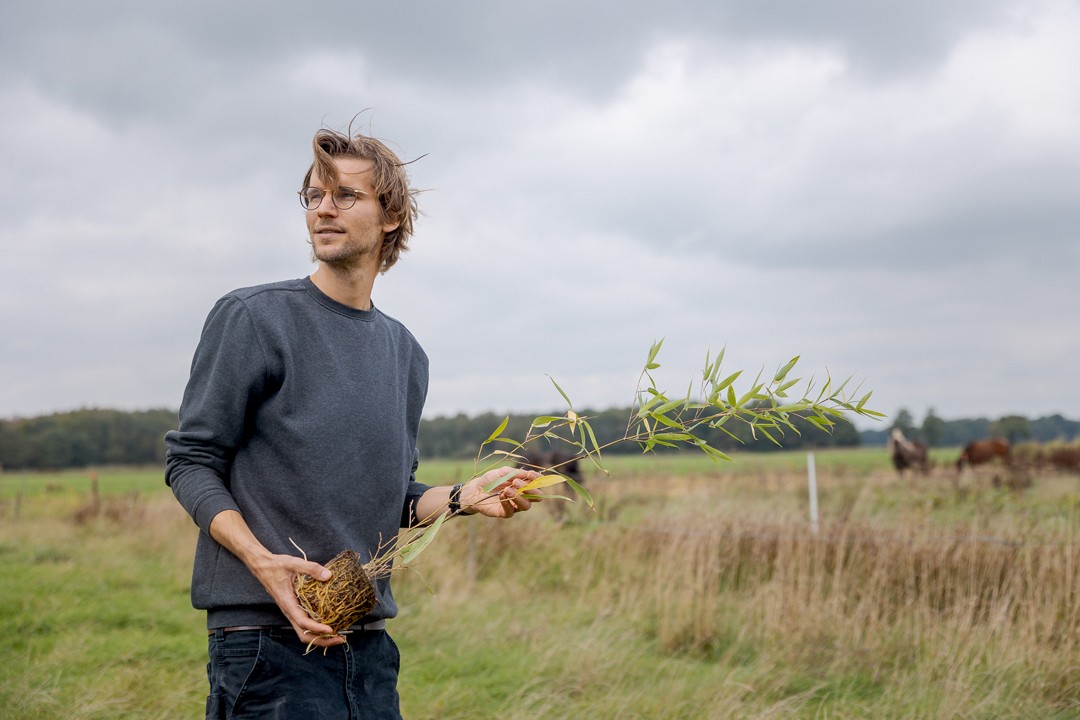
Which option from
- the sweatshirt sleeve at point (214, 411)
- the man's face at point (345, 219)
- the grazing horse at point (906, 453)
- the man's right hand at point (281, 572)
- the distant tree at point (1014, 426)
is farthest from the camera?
the distant tree at point (1014, 426)

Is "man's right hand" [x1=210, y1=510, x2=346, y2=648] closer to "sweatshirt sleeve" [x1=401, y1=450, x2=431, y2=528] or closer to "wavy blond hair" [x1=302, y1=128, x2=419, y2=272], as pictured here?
"sweatshirt sleeve" [x1=401, y1=450, x2=431, y2=528]

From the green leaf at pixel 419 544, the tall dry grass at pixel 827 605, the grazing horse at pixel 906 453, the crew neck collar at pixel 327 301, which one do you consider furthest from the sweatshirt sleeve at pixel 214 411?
the grazing horse at pixel 906 453

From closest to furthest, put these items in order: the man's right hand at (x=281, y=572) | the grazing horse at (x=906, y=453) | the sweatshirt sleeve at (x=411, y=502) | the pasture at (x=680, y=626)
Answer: the man's right hand at (x=281, y=572) → the sweatshirt sleeve at (x=411, y=502) → the pasture at (x=680, y=626) → the grazing horse at (x=906, y=453)

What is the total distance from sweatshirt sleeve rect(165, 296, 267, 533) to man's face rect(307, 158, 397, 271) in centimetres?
26

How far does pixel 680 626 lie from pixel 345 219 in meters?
4.74

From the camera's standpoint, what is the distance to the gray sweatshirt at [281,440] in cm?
184

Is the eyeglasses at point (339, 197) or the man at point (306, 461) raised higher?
the eyeglasses at point (339, 197)

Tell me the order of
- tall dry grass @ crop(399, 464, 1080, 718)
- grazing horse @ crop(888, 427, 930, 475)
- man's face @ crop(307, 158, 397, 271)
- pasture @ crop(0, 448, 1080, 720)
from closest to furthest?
man's face @ crop(307, 158, 397, 271) < pasture @ crop(0, 448, 1080, 720) < tall dry grass @ crop(399, 464, 1080, 718) < grazing horse @ crop(888, 427, 930, 475)

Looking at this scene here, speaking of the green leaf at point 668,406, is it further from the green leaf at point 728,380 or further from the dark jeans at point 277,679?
the dark jeans at point 277,679

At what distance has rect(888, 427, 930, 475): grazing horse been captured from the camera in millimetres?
22378

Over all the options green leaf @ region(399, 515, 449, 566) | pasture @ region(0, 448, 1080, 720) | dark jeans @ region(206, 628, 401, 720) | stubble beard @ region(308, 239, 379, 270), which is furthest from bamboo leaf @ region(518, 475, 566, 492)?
pasture @ region(0, 448, 1080, 720)

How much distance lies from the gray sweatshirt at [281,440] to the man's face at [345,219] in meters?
0.11

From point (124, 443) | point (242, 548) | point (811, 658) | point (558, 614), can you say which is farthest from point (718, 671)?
point (124, 443)

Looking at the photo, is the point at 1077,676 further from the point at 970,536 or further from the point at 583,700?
the point at 583,700
